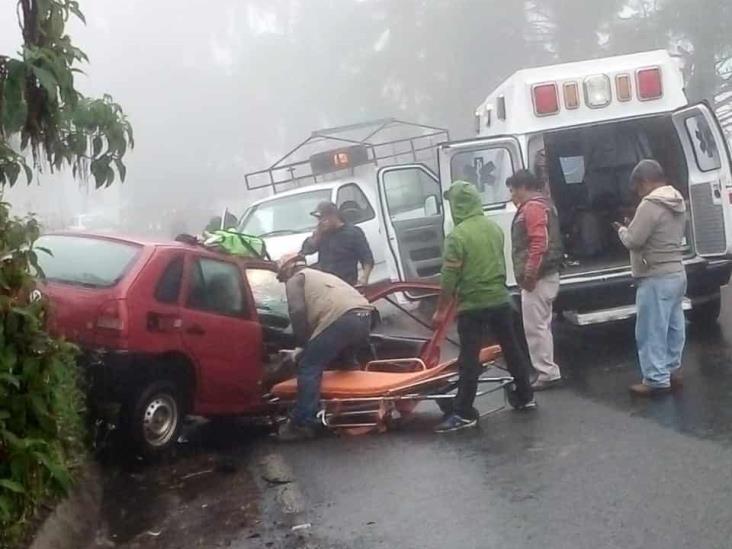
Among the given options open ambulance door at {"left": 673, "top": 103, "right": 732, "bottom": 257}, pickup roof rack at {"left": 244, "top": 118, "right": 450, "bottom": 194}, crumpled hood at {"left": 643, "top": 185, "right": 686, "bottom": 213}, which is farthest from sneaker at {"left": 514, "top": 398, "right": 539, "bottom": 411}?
pickup roof rack at {"left": 244, "top": 118, "right": 450, "bottom": 194}

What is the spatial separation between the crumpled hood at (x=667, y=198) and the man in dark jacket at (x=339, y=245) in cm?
313

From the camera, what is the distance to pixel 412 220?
13391 millimetres

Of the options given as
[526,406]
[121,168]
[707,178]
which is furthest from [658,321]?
[121,168]

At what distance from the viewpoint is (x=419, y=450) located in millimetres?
7461

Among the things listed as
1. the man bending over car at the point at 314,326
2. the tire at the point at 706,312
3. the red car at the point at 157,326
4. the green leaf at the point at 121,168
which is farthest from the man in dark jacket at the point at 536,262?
the green leaf at the point at 121,168

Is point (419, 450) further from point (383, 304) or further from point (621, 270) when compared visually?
point (383, 304)

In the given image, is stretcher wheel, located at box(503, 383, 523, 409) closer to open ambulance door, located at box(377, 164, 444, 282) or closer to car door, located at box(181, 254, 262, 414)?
car door, located at box(181, 254, 262, 414)

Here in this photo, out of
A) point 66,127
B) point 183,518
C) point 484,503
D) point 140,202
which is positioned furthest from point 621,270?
point 140,202

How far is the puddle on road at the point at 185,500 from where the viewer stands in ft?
19.6

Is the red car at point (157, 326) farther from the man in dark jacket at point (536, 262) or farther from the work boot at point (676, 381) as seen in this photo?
the work boot at point (676, 381)

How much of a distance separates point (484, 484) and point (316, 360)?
1964mm

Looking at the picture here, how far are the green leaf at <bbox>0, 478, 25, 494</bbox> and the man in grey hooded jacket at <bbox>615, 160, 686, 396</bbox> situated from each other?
4.88 metres

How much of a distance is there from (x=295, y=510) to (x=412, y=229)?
7275 mm

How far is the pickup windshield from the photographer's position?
14.1 meters
